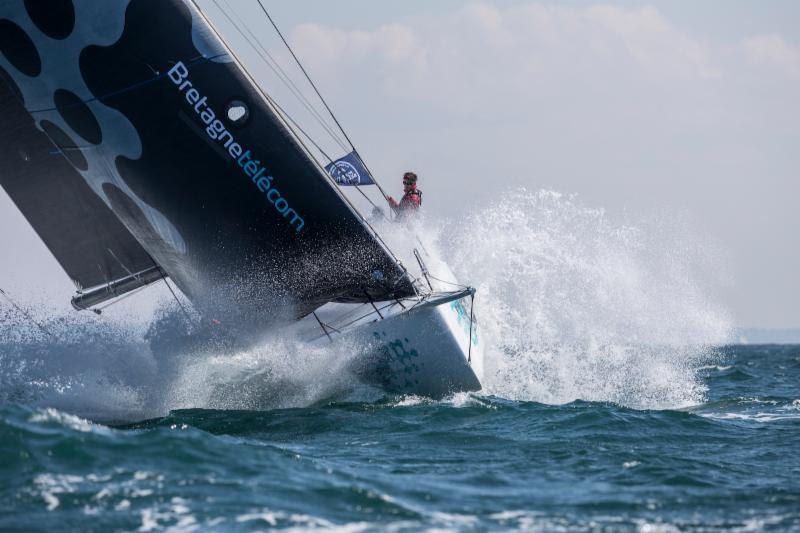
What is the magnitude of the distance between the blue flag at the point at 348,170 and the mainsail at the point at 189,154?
87 cm

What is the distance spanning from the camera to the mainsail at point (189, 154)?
7016mm

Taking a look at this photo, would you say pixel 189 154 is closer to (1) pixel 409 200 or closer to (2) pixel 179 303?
(2) pixel 179 303

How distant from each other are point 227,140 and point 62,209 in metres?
2.55

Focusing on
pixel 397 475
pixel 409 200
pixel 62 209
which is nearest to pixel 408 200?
pixel 409 200

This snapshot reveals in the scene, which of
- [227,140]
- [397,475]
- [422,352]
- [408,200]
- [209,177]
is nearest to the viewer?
[397,475]

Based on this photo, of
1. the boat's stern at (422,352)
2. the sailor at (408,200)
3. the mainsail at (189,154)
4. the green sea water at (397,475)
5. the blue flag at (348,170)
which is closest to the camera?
the green sea water at (397,475)

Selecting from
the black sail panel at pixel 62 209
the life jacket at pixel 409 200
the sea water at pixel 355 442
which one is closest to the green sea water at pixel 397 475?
the sea water at pixel 355 442

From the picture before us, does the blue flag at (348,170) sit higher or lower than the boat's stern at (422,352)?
higher

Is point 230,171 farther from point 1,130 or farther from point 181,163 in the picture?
point 1,130

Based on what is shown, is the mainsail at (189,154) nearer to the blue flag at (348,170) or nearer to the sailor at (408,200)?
the blue flag at (348,170)

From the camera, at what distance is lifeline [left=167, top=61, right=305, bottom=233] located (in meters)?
7.07

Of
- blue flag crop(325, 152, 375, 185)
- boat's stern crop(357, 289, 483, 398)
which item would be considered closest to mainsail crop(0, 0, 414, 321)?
boat's stern crop(357, 289, 483, 398)

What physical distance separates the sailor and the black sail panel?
2501 mm

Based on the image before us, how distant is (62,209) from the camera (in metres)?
8.86
